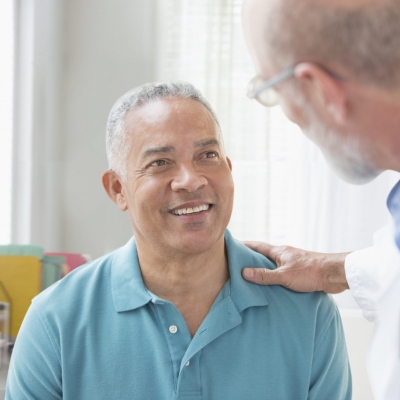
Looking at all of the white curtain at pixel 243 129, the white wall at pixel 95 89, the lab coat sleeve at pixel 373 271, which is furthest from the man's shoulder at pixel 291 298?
the white wall at pixel 95 89

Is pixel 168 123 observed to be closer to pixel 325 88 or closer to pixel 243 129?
pixel 325 88

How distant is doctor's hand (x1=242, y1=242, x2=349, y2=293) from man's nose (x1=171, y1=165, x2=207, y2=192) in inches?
11.5

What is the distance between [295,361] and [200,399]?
274 mm

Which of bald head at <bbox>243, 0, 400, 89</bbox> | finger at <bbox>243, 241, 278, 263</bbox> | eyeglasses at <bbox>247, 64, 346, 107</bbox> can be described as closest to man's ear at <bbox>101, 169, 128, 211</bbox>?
finger at <bbox>243, 241, 278, 263</bbox>

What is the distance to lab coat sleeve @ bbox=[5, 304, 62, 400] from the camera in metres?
1.36

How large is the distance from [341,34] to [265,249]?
97 cm

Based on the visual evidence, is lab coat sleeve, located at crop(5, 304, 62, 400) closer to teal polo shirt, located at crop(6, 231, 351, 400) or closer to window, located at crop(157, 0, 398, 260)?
teal polo shirt, located at crop(6, 231, 351, 400)

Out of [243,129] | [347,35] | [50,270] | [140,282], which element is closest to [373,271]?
[140,282]

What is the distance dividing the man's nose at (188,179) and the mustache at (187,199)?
2cm

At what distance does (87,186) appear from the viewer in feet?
8.84

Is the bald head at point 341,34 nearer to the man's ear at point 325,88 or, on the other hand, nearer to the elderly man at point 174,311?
the man's ear at point 325,88

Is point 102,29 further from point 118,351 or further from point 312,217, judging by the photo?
point 118,351

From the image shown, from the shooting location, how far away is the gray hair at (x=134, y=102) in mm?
1501

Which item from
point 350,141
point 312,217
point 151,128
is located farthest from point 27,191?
point 350,141
